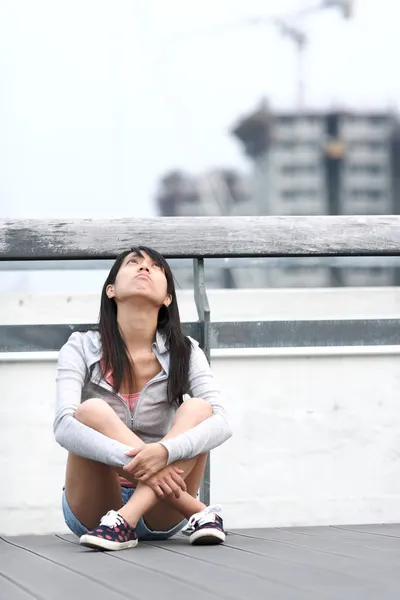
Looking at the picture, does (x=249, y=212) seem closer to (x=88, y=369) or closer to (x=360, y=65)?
(x=360, y=65)

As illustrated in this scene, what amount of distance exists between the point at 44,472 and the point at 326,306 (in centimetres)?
345

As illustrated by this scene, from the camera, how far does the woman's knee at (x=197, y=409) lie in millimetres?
1711

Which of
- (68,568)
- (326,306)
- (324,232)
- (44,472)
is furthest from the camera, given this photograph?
(326,306)

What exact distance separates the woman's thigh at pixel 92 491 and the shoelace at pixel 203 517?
0.41 feet

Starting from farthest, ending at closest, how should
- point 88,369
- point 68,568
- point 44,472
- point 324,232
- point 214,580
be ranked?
1. point 44,472
2. point 324,232
3. point 88,369
4. point 68,568
5. point 214,580

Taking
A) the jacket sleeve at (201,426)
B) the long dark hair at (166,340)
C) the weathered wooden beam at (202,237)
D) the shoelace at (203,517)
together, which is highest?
the weathered wooden beam at (202,237)

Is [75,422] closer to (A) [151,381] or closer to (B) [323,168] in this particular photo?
(A) [151,381]

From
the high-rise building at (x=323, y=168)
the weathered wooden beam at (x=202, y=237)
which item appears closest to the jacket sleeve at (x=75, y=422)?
the weathered wooden beam at (x=202, y=237)

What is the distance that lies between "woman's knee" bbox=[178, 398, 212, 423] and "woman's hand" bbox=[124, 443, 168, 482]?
115 mm

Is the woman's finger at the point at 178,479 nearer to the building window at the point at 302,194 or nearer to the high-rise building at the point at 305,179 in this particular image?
the high-rise building at the point at 305,179

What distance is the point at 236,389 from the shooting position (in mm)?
2666

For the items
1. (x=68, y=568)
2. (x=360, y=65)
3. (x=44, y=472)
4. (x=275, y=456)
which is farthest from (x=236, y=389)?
(x=360, y=65)

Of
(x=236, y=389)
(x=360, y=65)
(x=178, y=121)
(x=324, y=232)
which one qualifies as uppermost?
(x=360, y=65)

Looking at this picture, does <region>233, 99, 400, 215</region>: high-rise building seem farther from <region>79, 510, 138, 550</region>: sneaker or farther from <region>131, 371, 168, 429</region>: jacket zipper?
<region>79, 510, 138, 550</region>: sneaker
